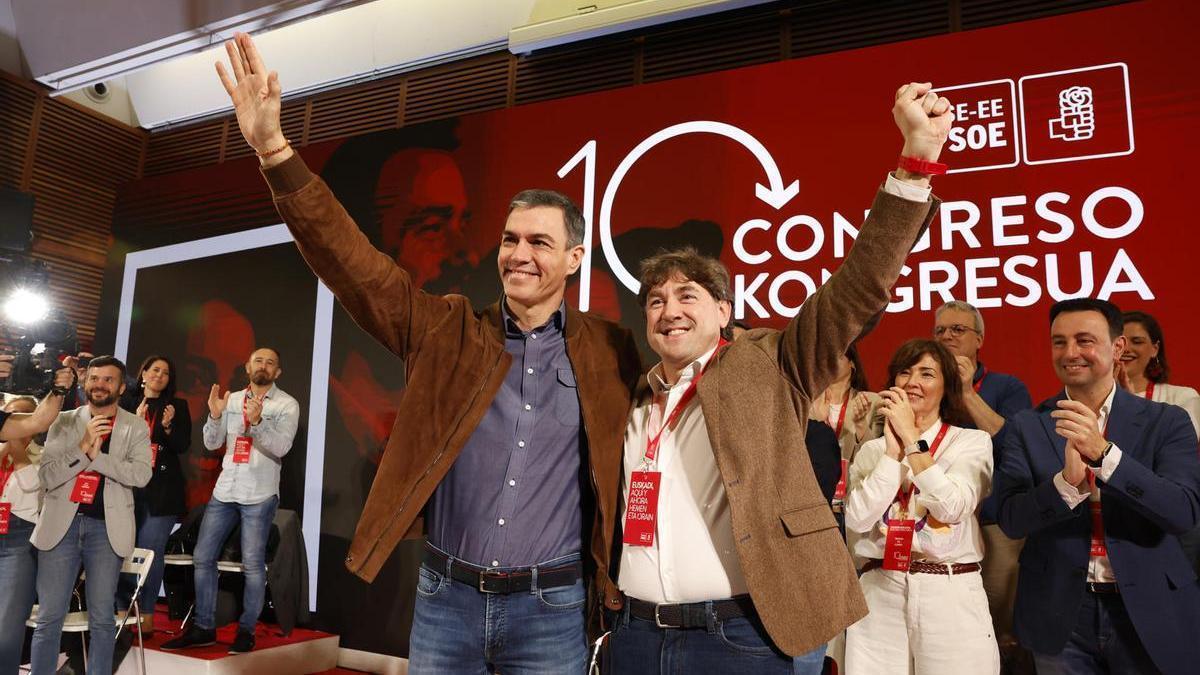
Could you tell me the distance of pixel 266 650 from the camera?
464 cm

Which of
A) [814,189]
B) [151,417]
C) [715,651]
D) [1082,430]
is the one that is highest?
[814,189]

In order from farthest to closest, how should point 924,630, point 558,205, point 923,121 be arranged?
point 924,630 < point 558,205 < point 923,121

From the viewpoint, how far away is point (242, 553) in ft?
16.3

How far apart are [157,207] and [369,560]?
249 inches

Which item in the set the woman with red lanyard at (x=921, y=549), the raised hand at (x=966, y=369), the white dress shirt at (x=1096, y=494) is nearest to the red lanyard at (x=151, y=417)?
the woman with red lanyard at (x=921, y=549)

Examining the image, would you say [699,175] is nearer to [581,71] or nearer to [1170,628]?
[581,71]

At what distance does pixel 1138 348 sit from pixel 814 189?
173 cm

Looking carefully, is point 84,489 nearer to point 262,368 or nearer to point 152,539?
point 152,539

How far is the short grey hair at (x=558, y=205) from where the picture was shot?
188 centimetres

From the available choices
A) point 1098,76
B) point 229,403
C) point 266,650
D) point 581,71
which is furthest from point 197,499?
point 1098,76

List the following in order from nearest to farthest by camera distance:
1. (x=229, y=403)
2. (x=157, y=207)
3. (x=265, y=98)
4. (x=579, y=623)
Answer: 1. (x=265, y=98)
2. (x=579, y=623)
3. (x=229, y=403)
4. (x=157, y=207)

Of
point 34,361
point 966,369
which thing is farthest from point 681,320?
point 34,361

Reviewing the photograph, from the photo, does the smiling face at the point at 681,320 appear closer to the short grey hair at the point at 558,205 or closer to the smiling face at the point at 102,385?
the short grey hair at the point at 558,205

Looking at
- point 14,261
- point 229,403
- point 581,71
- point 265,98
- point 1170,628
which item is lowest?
point 1170,628
